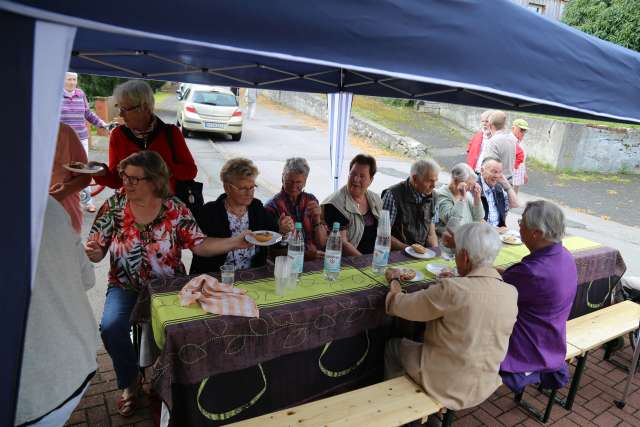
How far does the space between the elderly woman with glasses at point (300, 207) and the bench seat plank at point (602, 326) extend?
194 cm

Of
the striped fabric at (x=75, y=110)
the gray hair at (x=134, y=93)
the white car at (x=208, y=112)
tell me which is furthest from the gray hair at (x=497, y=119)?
the white car at (x=208, y=112)

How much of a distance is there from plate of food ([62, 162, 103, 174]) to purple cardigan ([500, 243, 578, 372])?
2.68 metres

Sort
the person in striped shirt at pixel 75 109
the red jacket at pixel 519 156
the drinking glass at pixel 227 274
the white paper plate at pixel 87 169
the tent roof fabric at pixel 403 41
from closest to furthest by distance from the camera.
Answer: the tent roof fabric at pixel 403 41 < the drinking glass at pixel 227 274 < the white paper plate at pixel 87 169 < the person in striped shirt at pixel 75 109 < the red jacket at pixel 519 156

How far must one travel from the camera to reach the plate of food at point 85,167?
2.78 metres

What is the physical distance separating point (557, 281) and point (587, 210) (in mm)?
8493

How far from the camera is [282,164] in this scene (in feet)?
35.9

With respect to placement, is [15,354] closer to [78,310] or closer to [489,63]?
[78,310]

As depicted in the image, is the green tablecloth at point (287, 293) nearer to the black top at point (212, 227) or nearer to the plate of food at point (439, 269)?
the plate of food at point (439, 269)

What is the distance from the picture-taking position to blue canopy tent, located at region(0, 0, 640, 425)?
3.80 feet

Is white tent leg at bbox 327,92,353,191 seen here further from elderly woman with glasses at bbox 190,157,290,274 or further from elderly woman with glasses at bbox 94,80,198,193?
elderly woman with glasses at bbox 190,157,290,274

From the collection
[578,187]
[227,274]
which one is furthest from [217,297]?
[578,187]

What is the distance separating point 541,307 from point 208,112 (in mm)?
11715

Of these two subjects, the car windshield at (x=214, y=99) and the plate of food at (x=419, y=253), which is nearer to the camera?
the plate of food at (x=419, y=253)

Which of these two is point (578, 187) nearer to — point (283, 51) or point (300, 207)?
point (300, 207)
